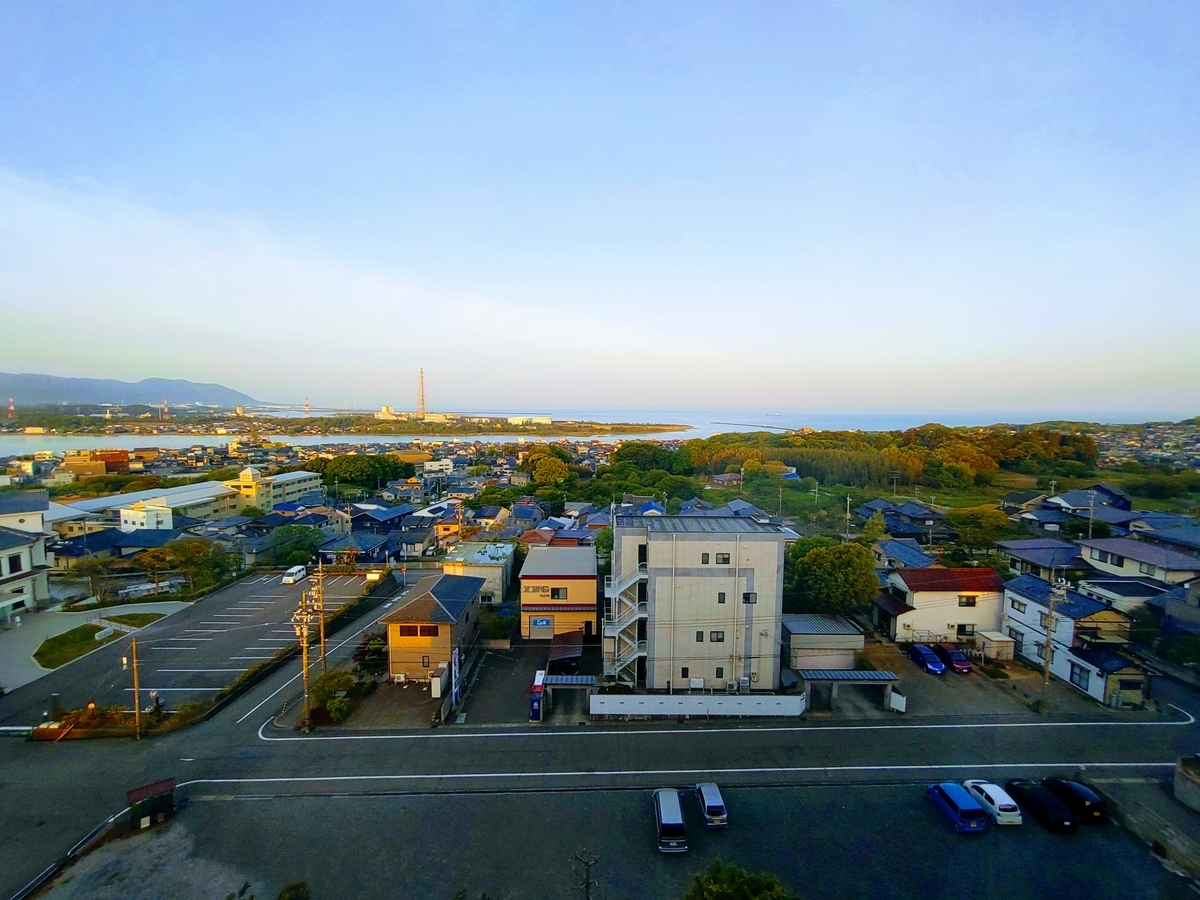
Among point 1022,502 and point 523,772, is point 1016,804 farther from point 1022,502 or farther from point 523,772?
point 1022,502

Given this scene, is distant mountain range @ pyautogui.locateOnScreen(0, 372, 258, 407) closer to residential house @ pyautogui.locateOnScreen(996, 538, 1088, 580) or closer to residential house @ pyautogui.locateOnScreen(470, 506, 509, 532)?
residential house @ pyautogui.locateOnScreen(470, 506, 509, 532)

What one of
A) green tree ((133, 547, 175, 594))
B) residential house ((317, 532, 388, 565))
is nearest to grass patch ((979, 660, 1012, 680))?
residential house ((317, 532, 388, 565))

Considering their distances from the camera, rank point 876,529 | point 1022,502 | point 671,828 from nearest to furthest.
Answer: point 671,828 < point 876,529 < point 1022,502

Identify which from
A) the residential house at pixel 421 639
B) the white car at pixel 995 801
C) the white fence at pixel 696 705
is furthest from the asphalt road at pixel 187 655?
the white car at pixel 995 801

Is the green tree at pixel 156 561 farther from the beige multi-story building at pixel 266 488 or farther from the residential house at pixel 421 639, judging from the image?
the beige multi-story building at pixel 266 488

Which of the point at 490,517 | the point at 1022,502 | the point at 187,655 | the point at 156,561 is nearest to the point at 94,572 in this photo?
the point at 156,561

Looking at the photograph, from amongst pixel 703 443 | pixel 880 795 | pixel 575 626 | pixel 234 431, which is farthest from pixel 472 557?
pixel 234 431
